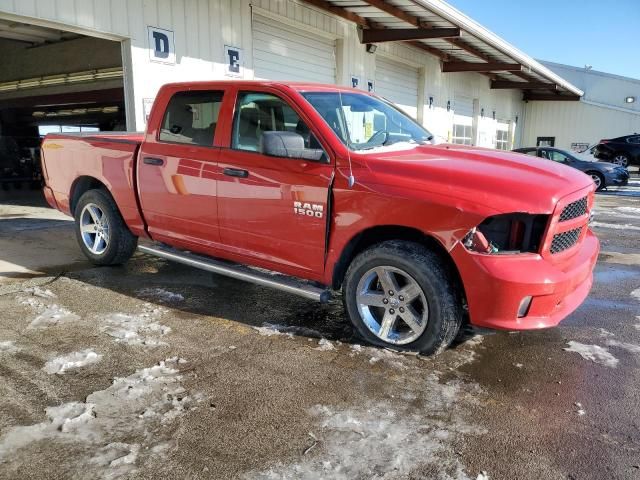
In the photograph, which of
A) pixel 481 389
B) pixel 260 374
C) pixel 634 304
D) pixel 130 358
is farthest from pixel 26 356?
pixel 634 304

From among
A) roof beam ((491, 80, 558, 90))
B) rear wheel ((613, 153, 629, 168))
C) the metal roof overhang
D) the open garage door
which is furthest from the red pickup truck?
rear wheel ((613, 153, 629, 168))

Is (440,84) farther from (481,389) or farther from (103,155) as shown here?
(481,389)

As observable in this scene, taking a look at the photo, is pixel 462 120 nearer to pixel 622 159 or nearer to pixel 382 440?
pixel 622 159

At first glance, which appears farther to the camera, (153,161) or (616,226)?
(616,226)

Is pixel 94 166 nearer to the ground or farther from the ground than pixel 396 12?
nearer to the ground

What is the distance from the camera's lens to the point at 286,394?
120 inches

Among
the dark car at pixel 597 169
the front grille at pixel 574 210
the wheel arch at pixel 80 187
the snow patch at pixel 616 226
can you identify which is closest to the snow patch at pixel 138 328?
the wheel arch at pixel 80 187

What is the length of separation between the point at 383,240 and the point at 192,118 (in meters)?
2.23

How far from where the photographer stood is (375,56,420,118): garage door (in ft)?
48.3

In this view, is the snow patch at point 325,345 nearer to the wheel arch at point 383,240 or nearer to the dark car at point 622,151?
the wheel arch at point 383,240

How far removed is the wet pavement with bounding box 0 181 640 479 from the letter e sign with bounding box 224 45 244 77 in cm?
612

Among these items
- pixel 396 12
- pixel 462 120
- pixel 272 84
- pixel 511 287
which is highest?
pixel 396 12

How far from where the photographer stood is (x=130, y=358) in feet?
11.4

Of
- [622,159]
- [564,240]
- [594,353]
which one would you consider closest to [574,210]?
[564,240]
